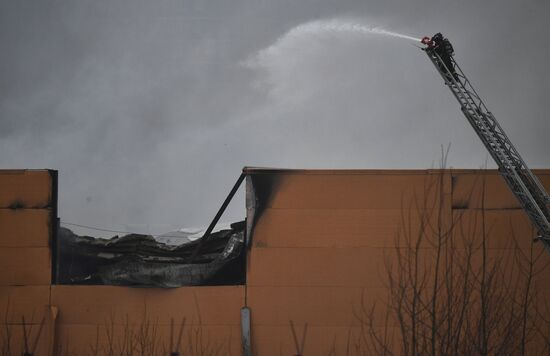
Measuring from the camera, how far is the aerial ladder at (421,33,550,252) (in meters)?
8.57

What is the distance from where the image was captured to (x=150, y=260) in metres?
9.96

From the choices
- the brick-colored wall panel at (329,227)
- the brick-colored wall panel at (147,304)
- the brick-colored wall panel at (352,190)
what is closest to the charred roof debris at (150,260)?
the brick-colored wall panel at (147,304)

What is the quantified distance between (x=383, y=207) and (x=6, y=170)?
647 cm

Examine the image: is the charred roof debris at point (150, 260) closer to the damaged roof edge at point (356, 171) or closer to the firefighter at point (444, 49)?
the damaged roof edge at point (356, 171)

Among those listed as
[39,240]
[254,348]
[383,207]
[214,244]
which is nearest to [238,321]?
[254,348]

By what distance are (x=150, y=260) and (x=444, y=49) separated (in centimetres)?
596

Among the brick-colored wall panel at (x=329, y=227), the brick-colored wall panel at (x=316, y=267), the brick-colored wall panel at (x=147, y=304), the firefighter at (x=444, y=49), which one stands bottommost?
the brick-colored wall panel at (x=147, y=304)

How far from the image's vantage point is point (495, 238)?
31.2 ft

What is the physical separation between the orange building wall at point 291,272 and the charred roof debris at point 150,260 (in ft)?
0.89

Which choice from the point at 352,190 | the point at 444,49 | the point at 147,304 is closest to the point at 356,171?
the point at 352,190

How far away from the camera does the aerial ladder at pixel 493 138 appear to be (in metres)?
8.57

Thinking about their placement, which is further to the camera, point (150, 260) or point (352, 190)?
point (150, 260)

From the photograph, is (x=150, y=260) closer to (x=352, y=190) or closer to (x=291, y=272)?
(x=291, y=272)

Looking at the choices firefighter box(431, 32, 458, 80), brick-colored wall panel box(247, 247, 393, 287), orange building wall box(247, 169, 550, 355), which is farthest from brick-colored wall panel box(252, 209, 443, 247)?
firefighter box(431, 32, 458, 80)
